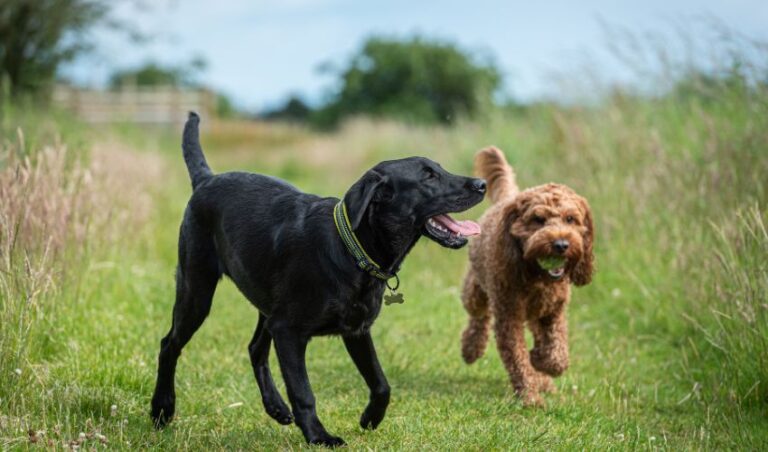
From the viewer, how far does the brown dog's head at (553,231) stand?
18.6 ft

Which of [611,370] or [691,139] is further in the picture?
[691,139]

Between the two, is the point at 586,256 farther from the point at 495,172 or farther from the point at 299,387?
the point at 299,387

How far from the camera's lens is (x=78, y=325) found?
635 centimetres

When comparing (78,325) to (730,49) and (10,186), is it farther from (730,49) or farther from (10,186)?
(730,49)

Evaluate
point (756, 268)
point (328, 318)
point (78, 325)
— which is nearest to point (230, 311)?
point (78, 325)

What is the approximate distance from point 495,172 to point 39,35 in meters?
14.4

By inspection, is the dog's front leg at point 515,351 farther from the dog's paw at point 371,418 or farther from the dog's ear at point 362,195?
the dog's ear at point 362,195

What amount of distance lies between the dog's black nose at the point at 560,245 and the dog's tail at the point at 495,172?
4.50ft

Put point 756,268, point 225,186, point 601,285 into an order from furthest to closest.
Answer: point 601,285, point 756,268, point 225,186

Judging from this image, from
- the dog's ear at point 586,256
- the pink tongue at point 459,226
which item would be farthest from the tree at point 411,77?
the pink tongue at point 459,226

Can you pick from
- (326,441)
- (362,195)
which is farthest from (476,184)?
(326,441)

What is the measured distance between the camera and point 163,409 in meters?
5.06

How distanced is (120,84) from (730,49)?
50124mm

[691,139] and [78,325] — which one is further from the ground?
[691,139]
